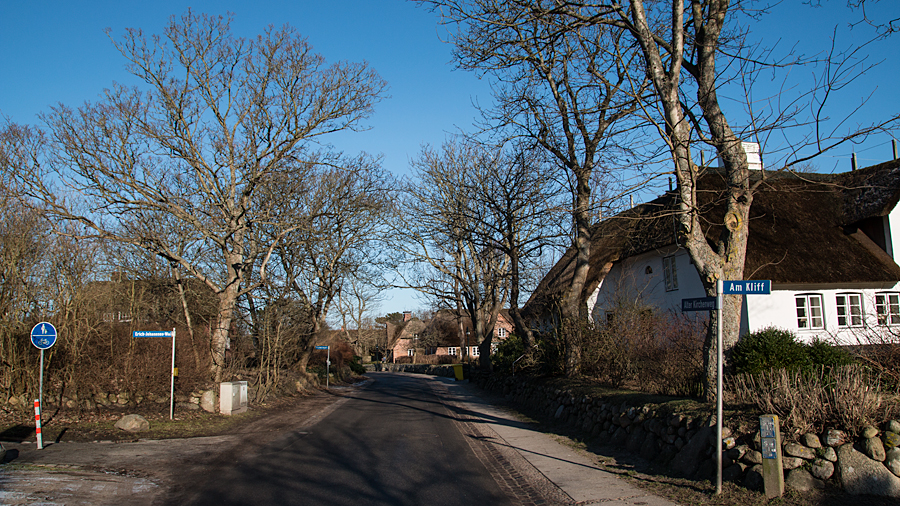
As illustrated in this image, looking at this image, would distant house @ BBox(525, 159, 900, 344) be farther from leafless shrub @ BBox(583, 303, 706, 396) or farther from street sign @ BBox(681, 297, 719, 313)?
street sign @ BBox(681, 297, 719, 313)

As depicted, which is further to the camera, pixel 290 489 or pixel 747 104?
pixel 747 104

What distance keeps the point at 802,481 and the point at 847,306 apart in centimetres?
1687

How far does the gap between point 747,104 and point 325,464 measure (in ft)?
28.3

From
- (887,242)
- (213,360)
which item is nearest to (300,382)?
(213,360)

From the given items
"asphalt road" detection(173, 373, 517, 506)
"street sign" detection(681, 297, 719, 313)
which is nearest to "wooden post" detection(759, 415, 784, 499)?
"street sign" detection(681, 297, 719, 313)

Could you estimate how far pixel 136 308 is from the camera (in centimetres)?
1568

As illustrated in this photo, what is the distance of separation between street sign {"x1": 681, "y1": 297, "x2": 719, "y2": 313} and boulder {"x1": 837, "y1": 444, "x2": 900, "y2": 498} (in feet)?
6.95

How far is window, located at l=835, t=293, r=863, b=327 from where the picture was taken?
20.1 metres

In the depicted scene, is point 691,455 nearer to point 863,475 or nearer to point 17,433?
point 863,475

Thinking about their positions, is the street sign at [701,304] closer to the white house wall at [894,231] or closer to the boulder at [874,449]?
the boulder at [874,449]

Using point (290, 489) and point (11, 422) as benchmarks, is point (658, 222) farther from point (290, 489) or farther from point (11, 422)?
point (11, 422)

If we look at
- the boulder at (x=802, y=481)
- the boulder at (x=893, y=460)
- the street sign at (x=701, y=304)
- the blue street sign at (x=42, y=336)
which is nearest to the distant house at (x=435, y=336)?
the blue street sign at (x=42, y=336)

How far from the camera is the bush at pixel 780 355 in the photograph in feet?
29.6

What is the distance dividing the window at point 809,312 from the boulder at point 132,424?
67.9 ft
